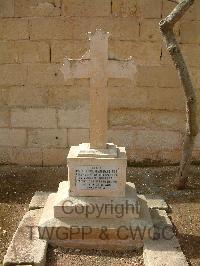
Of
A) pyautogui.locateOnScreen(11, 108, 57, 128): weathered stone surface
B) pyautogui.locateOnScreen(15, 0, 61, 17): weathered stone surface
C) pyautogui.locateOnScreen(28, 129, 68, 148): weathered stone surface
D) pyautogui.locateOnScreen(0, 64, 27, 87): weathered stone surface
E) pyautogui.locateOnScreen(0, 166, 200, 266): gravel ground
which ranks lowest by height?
pyautogui.locateOnScreen(0, 166, 200, 266): gravel ground

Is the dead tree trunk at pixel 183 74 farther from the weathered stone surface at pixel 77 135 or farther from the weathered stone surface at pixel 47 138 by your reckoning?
the weathered stone surface at pixel 47 138

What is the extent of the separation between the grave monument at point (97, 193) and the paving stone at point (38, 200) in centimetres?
45

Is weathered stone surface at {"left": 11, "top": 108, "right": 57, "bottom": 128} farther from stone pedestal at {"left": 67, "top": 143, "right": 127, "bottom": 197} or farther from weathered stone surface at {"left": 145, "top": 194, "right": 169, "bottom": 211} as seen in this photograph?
stone pedestal at {"left": 67, "top": 143, "right": 127, "bottom": 197}

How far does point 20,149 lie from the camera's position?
5.78 m

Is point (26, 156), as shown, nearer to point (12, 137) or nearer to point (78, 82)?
point (12, 137)

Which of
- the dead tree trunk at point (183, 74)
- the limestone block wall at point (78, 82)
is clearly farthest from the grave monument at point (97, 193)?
the limestone block wall at point (78, 82)

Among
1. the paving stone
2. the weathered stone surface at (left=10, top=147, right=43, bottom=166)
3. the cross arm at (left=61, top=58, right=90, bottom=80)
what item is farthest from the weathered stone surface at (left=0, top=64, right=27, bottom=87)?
the cross arm at (left=61, top=58, right=90, bottom=80)

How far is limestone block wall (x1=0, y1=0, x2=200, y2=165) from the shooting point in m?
5.31

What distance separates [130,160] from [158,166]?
16.8 inches

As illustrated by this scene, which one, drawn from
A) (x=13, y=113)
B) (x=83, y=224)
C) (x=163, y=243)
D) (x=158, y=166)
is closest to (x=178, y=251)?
(x=163, y=243)

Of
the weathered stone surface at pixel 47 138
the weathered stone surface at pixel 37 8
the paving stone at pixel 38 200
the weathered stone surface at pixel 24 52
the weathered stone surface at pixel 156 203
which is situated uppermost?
the weathered stone surface at pixel 37 8

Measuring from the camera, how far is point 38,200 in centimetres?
433

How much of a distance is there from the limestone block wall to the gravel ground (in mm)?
261

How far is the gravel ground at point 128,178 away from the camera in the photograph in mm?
3422
